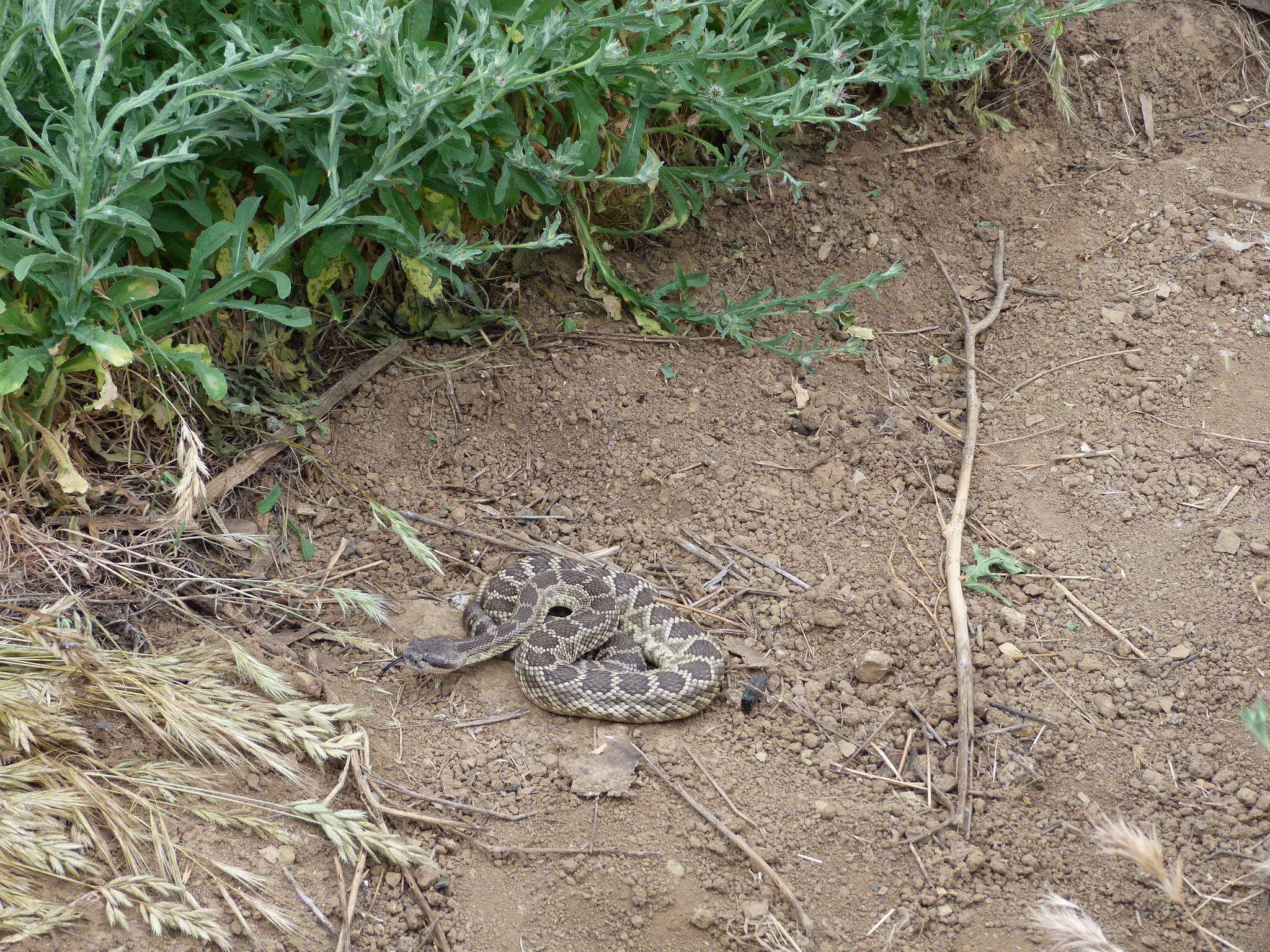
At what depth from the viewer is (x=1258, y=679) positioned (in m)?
3.96

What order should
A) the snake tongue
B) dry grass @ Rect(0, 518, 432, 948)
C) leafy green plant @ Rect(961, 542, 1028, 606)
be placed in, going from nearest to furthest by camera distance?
dry grass @ Rect(0, 518, 432, 948), the snake tongue, leafy green plant @ Rect(961, 542, 1028, 606)

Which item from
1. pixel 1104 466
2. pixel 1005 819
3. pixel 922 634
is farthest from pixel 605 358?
pixel 1005 819

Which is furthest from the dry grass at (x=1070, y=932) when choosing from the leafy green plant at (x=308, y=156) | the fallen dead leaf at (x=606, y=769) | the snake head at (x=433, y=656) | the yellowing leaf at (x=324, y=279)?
the yellowing leaf at (x=324, y=279)

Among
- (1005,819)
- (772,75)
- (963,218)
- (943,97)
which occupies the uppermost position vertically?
(772,75)

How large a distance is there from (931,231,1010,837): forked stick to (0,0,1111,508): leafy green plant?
31.8 inches

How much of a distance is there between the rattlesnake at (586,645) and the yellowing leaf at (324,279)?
55.6 inches

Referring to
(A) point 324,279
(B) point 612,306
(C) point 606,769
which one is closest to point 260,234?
(A) point 324,279

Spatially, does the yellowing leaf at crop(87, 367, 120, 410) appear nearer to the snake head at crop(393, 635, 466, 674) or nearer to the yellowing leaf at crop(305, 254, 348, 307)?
the yellowing leaf at crop(305, 254, 348, 307)

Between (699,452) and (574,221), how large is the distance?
1.29 metres

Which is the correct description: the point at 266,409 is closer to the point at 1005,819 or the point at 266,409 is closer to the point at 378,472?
the point at 378,472

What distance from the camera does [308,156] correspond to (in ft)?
14.0

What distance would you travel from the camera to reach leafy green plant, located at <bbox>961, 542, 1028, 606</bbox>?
4.54 meters

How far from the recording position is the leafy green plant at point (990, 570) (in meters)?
4.54

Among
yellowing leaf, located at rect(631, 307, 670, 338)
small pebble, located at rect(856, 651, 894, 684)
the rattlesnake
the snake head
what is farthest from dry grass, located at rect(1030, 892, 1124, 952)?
yellowing leaf, located at rect(631, 307, 670, 338)
